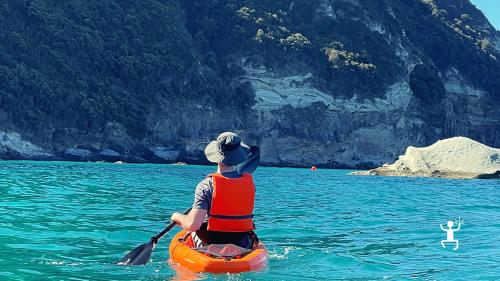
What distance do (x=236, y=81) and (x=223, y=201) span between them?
86182 millimetres

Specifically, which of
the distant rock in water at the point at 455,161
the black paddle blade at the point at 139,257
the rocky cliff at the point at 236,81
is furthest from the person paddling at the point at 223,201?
the rocky cliff at the point at 236,81

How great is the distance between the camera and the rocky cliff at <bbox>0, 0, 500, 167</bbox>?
78.3 metres

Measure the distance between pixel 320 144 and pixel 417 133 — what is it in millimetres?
17658

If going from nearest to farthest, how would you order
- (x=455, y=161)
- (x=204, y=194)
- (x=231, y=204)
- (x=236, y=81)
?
(x=204, y=194)
(x=231, y=204)
(x=455, y=161)
(x=236, y=81)

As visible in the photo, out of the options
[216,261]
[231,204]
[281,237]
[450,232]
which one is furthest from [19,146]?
[216,261]

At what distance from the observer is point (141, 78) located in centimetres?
8844

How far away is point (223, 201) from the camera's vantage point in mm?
→ 8820

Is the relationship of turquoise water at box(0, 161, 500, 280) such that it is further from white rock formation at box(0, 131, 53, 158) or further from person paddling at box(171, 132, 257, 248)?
white rock formation at box(0, 131, 53, 158)

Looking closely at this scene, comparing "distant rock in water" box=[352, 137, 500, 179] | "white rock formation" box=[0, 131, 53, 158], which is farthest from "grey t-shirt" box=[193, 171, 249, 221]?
"white rock formation" box=[0, 131, 53, 158]

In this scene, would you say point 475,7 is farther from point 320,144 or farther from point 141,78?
point 141,78

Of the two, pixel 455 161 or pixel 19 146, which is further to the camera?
pixel 19 146

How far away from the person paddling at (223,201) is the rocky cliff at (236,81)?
6382 centimetres

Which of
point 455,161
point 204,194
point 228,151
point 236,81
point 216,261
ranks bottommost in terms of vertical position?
point 216,261

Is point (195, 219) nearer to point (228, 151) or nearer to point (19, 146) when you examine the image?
point (228, 151)
